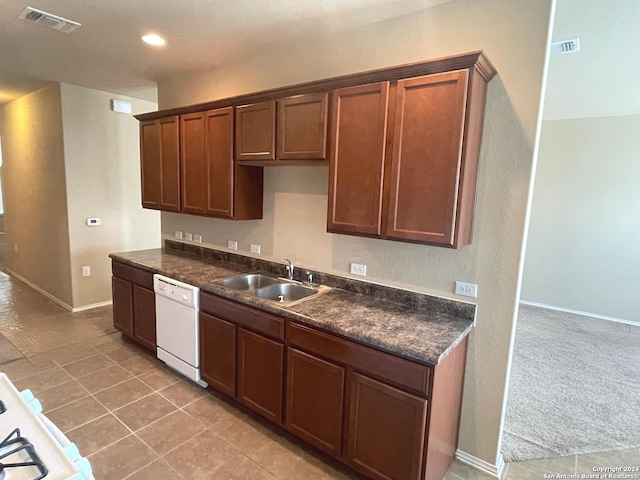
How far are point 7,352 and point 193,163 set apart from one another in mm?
2602

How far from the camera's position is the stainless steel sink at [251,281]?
2986 mm

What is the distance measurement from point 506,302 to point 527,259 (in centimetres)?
410

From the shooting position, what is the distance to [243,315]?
246 cm

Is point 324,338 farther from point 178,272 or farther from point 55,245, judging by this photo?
point 55,245

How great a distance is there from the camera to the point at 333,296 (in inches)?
98.9

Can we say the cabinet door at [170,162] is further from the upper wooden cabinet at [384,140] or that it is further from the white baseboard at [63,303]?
the white baseboard at [63,303]

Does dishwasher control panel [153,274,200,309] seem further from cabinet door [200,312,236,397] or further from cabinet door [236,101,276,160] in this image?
cabinet door [236,101,276,160]

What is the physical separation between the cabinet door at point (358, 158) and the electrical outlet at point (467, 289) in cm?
61

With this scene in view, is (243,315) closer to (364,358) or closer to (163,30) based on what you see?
(364,358)

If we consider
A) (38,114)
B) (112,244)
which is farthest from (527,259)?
(38,114)

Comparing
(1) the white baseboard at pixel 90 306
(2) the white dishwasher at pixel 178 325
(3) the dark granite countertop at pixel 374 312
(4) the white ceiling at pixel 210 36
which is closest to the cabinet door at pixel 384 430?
(3) the dark granite countertop at pixel 374 312

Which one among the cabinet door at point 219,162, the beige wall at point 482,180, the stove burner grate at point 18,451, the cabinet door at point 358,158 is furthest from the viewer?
the cabinet door at point 219,162

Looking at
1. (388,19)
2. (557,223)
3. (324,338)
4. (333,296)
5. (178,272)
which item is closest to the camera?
(324,338)

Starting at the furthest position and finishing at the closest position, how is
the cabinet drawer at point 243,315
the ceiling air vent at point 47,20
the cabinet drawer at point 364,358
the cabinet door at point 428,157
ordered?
the ceiling air vent at point 47,20 < the cabinet drawer at point 243,315 < the cabinet door at point 428,157 < the cabinet drawer at point 364,358
